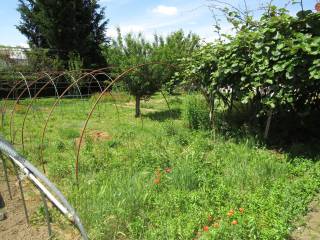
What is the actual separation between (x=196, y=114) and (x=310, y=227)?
4.92m

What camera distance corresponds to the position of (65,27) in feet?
67.5

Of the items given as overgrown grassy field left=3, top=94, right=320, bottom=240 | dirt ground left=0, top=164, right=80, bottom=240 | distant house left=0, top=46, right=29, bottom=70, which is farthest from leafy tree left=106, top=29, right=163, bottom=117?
distant house left=0, top=46, right=29, bottom=70

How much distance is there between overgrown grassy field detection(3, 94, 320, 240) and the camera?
3.52 metres

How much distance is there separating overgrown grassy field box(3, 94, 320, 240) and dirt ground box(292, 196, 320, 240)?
10cm

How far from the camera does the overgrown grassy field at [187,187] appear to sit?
139 inches

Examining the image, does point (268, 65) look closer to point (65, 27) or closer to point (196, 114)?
point (196, 114)

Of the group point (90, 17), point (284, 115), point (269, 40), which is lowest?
point (284, 115)

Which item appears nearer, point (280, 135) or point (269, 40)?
point (269, 40)

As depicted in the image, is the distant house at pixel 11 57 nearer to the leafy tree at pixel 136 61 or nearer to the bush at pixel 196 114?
the leafy tree at pixel 136 61

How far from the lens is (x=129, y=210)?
12.6 ft

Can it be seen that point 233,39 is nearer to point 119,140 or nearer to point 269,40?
point 269,40

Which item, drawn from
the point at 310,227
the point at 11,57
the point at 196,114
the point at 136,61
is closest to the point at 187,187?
the point at 310,227

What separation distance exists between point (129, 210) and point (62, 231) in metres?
0.71

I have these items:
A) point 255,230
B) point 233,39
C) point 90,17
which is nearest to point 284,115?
point 233,39
